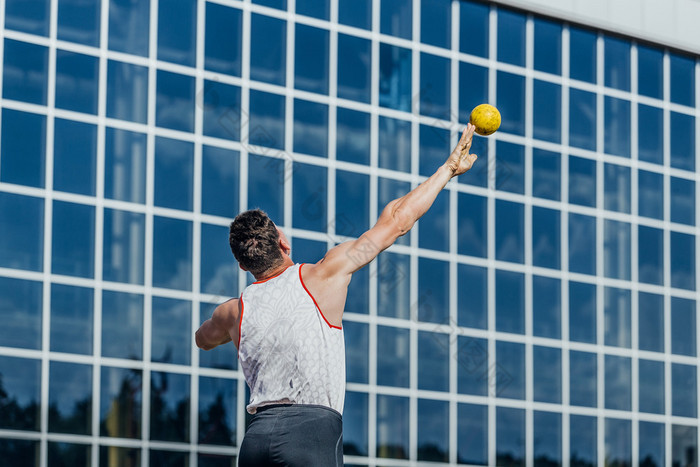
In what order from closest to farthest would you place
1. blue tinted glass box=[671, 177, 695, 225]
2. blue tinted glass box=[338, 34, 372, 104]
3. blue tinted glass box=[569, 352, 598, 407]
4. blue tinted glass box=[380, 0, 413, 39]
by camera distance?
blue tinted glass box=[338, 34, 372, 104] < blue tinted glass box=[380, 0, 413, 39] < blue tinted glass box=[569, 352, 598, 407] < blue tinted glass box=[671, 177, 695, 225]

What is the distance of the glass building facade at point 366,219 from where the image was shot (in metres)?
12.5

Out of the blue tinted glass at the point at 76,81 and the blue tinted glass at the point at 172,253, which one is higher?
the blue tinted glass at the point at 76,81

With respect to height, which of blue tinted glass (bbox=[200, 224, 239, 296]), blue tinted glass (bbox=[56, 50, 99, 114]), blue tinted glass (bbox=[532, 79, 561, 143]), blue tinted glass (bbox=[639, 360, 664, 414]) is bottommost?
blue tinted glass (bbox=[639, 360, 664, 414])

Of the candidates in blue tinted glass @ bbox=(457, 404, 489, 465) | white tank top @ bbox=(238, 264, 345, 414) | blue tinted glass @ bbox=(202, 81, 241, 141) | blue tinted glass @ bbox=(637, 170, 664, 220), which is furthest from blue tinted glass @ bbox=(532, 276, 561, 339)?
white tank top @ bbox=(238, 264, 345, 414)

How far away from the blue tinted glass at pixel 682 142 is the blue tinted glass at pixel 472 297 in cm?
371

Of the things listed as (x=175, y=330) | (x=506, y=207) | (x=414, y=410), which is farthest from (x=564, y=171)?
(x=175, y=330)

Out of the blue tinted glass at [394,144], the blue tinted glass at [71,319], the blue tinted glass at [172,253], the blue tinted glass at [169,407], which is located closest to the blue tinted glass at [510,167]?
the blue tinted glass at [394,144]

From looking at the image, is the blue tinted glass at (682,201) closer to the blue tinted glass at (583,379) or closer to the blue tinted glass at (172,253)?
the blue tinted glass at (583,379)

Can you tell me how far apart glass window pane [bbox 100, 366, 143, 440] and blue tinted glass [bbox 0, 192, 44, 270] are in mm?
1379

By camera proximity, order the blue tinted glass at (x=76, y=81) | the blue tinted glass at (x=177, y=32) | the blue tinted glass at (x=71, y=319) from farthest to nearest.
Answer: the blue tinted glass at (x=177, y=32) < the blue tinted glass at (x=76, y=81) < the blue tinted glass at (x=71, y=319)

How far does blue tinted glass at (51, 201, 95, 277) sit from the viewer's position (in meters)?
12.4

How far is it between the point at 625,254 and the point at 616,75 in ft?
8.17

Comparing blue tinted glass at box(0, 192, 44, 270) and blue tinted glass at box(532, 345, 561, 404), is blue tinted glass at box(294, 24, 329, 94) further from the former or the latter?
blue tinted glass at box(532, 345, 561, 404)

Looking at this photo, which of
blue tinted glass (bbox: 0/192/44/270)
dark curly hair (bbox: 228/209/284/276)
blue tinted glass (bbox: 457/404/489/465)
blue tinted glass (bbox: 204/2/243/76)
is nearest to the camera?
dark curly hair (bbox: 228/209/284/276)
